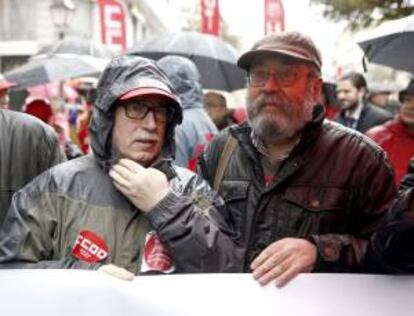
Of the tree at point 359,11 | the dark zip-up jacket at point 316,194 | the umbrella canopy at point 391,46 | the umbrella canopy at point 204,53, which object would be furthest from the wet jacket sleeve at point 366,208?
the tree at point 359,11

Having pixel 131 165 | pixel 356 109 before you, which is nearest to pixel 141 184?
pixel 131 165

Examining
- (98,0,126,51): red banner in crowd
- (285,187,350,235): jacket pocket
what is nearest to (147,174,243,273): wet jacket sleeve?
(285,187,350,235): jacket pocket

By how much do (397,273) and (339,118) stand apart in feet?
17.1

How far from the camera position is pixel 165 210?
7.34 ft

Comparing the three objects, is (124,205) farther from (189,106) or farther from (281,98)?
(189,106)

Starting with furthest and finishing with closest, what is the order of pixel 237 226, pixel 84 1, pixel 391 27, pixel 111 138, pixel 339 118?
pixel 84 1
pixel 339 118
pixel 391 27
pixel 237 226
pixel 111 138

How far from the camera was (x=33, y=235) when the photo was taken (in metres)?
2.23

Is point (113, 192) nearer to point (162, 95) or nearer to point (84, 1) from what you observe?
point (162, 95)

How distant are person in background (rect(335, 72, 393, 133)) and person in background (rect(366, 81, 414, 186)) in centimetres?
168

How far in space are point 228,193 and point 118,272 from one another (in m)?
0.76

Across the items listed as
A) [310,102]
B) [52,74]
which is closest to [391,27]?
[310,102]

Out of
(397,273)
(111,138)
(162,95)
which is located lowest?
(397,273)

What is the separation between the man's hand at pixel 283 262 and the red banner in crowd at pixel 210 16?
7409 millimetres

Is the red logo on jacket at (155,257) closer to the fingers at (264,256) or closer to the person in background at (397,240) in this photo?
the fingers at (264,256)
